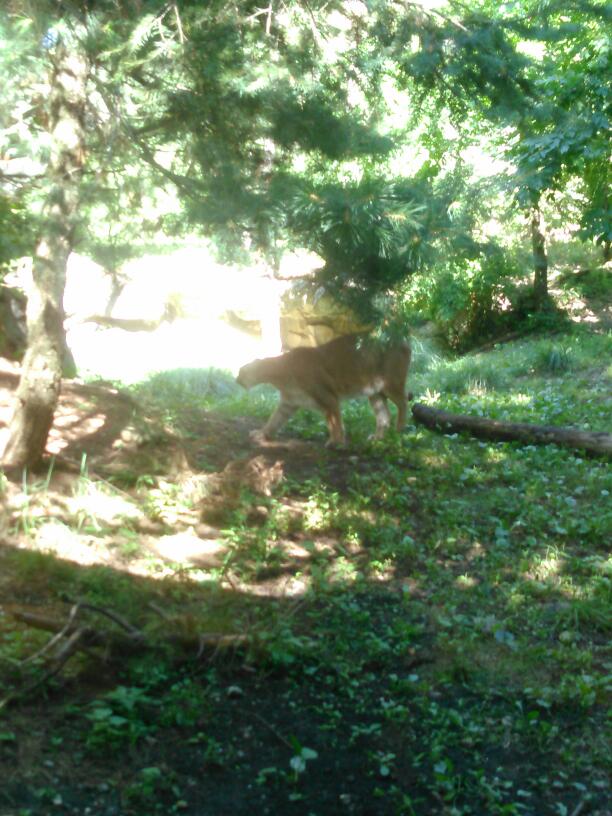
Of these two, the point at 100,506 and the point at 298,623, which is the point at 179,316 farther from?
the point at 298,623

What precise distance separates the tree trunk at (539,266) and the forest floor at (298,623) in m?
12.4

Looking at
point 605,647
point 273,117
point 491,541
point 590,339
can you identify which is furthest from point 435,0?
point 590,339

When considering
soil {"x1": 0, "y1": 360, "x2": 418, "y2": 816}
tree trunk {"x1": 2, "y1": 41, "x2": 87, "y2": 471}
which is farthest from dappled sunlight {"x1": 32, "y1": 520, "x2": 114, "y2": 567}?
tree trunk {"x1": 2, "y1": 41, "x2": 87, "y2": 471}

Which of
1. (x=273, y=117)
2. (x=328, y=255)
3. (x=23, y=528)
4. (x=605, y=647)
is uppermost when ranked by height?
(x=273, y=117)

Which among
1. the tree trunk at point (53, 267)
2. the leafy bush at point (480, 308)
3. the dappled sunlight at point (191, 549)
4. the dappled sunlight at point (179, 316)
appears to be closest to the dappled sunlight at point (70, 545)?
the dappled sunlight at point (191, 549)

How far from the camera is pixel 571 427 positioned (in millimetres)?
11328

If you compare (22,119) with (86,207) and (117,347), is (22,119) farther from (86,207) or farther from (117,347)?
(117,347)

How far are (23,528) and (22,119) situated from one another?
4.26m

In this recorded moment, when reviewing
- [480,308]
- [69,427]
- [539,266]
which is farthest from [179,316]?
[69,427]

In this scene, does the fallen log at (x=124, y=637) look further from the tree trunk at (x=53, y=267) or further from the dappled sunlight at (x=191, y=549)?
the tree trunk at (x=53, y=267)

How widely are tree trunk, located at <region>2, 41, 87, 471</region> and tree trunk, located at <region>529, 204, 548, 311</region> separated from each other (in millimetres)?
15942

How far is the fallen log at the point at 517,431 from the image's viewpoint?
1008 centimetres

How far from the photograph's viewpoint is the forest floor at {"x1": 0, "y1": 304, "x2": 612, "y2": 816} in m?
4.27

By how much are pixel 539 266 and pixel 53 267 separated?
1712cm
